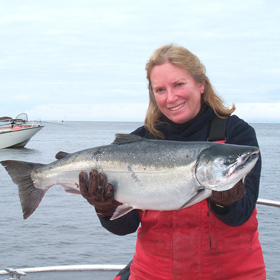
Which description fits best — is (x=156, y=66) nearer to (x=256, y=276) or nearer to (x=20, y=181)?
(x=20, y=181)

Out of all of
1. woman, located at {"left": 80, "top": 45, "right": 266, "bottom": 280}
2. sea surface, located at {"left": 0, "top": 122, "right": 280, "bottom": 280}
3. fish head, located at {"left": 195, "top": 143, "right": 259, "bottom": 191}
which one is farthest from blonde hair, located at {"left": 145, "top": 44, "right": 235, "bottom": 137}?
sea surface, located at {"left": 0, "top": 122, "right": 280, "bottom": 280}

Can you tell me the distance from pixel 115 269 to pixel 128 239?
611cm

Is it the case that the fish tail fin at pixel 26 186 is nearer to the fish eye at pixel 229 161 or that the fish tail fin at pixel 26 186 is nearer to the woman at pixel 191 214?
the woman at pixel 191 214

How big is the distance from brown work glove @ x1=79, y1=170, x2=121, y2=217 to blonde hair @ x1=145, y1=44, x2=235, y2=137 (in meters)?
0.75

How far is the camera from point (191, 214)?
3.37 m

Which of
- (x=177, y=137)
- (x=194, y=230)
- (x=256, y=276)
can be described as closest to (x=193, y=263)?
(x=194, y=230)

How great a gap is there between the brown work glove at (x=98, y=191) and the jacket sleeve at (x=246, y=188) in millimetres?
829

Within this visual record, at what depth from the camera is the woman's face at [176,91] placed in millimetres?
3633

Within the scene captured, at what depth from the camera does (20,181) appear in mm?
3971

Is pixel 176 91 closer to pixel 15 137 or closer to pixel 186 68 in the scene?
pixel 186 68

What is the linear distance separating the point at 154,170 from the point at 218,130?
690 mm

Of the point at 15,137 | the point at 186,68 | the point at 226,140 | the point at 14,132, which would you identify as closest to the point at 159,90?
the point at 186,68

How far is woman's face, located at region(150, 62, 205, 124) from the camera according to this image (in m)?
3.63

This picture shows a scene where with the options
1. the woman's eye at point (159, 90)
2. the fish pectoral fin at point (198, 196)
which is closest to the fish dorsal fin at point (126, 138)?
the woman's eye at point (159, 90)
